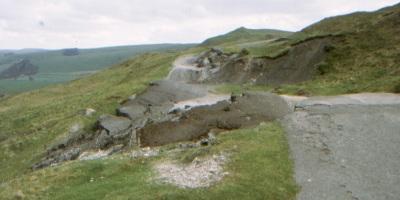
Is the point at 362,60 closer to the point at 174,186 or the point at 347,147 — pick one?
the point at 347,147

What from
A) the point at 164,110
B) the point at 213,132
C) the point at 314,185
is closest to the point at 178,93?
the point at 164,110

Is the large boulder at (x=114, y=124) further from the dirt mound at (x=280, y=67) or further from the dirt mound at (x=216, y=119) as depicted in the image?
the dirt mound at (x=280, y=67)

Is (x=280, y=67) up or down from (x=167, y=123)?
up

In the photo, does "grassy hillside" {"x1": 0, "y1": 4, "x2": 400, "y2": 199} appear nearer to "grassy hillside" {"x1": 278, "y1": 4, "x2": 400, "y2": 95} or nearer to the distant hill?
"grassy hillside" {"x1": 278, "y1": 4, "x2": 400, "y2": 95}

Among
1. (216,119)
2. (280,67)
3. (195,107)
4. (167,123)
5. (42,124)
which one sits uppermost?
(280,67)

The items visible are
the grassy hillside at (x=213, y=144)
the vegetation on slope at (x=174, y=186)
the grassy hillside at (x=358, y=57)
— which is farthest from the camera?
the grassy hillside at (x=358, y=57)

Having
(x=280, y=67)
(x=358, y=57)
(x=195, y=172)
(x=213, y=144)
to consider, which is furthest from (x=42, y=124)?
(x=358, y=57)

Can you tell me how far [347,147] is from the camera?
1728cm

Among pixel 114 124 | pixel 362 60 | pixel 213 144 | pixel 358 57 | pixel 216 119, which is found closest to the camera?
pixel 213 144

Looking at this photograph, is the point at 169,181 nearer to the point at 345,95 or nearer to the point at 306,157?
the point at 306,157

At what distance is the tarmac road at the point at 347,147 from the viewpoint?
44.7 ft

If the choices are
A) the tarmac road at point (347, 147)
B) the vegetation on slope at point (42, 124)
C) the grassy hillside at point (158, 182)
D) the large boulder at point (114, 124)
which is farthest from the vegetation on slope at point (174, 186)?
the vegetation on slope at point (42, 124)

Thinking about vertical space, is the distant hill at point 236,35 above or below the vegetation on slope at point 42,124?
above

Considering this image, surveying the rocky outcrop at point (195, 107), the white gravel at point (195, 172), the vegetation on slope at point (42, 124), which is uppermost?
the white gravel at point (195, 172)
